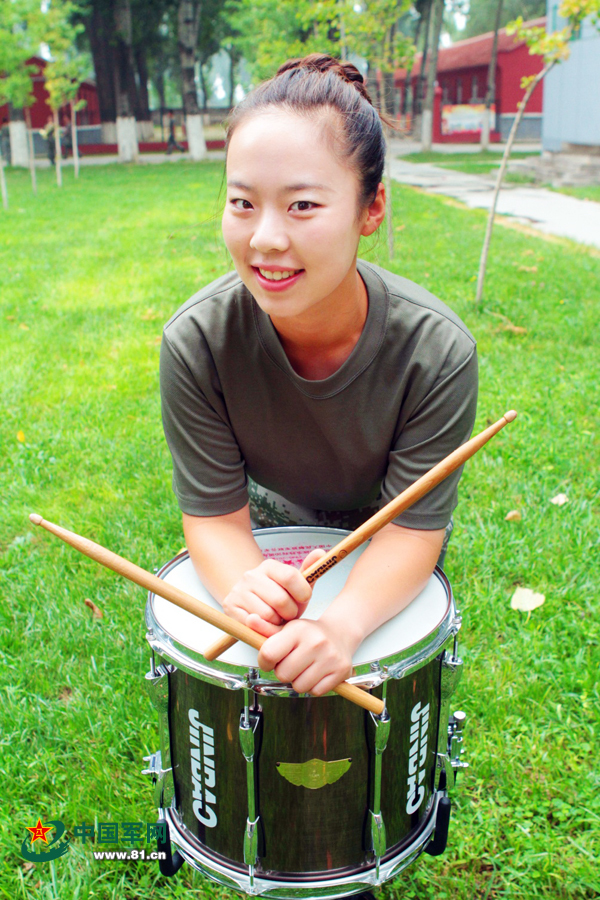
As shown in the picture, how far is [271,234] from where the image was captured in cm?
139

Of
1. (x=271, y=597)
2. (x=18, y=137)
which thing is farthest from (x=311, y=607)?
(x=18, y=137)

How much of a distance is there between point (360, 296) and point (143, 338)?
362cm

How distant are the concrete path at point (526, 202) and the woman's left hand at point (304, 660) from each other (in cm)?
784

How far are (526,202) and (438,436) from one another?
11.5m

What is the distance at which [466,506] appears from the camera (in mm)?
3008

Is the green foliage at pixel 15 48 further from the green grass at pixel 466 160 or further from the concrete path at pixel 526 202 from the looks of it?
the green grass at pixel 466 160

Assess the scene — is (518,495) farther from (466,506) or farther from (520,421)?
(520,421)

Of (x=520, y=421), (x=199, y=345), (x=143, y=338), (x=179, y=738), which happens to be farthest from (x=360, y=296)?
(x=143, y=338)

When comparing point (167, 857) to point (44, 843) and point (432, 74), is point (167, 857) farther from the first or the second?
point (432, 74)

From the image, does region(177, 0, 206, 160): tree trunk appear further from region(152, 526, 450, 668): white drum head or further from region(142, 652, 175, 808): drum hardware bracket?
region(142, 652, 175, 808): drum hardware bracket

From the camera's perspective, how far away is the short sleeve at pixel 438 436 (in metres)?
1.64

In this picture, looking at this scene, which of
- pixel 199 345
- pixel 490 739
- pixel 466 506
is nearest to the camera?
pixel 199 345

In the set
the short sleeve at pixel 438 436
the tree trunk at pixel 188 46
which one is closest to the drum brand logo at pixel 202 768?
the short sleeve at pixel 438 436

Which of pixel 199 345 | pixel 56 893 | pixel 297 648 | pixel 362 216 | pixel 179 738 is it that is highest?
pixel 362 216
